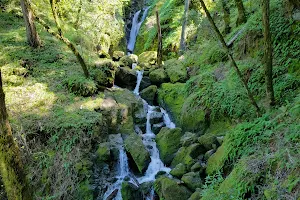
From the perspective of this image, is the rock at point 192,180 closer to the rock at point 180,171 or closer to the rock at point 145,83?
the rock at point 180,171

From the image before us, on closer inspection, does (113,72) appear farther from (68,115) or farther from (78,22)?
(78,22)

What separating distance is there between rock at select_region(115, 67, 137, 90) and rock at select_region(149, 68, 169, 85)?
94cm

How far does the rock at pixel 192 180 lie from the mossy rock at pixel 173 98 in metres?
3.44

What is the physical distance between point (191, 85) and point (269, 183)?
5.93 m

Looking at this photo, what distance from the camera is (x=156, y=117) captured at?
9758 mm

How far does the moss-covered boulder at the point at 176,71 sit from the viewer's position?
11189 millimetres

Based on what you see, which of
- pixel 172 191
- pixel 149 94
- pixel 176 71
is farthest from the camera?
pixel 176 71

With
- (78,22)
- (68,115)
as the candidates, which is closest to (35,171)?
(68,115)

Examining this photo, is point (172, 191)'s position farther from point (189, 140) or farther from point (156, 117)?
point (156, 117)

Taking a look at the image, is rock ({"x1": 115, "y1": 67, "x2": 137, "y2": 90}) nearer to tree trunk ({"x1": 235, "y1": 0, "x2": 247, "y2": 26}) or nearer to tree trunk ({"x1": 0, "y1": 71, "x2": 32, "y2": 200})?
tree trunk ({"x1": 235, "y1": 0, "x2": 247, "y2": 26})

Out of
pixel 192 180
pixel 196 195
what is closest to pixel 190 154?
pixel 192 180

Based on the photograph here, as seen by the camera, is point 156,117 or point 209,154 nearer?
point 209,154

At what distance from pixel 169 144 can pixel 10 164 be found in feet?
16.0

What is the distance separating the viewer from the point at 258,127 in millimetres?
5148
